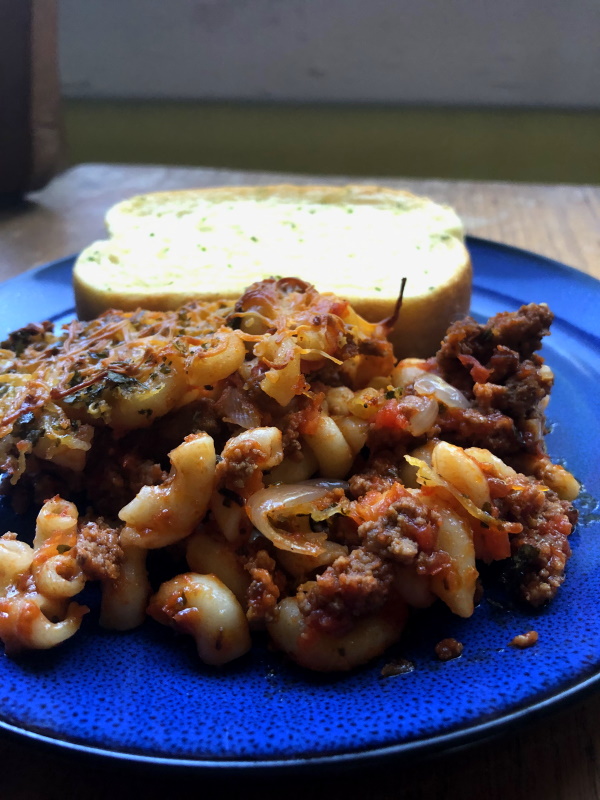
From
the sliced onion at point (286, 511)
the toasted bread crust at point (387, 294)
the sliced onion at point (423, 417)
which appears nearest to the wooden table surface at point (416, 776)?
the sliced onion at point (286, 511)

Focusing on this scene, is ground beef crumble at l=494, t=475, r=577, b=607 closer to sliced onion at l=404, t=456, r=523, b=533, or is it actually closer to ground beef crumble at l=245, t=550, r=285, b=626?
sliced onion at l=404, t=456, r=523, b=533

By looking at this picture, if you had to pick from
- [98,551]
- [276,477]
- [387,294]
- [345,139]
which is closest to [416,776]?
[276,477]

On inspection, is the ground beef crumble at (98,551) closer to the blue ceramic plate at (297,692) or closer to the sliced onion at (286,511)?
the blue ceramic plate at (297,692)

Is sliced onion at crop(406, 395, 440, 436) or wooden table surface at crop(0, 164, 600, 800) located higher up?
sliced onion at crop(406, 395, 440, 436)

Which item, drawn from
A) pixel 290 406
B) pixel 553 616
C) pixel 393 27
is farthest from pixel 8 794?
pixel 393 27

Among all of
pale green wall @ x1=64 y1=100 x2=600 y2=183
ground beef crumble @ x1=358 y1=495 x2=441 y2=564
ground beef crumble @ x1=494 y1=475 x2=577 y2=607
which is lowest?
pale green wall @ x1=64 y1=100 x2=600 y2=183

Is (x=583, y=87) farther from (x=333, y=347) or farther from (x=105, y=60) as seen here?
(x=333, y=347)

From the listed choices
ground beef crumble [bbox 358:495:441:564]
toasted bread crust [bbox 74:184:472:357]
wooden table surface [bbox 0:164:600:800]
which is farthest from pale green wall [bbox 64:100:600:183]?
wooden table surface [bbox 0:164:600:800]
